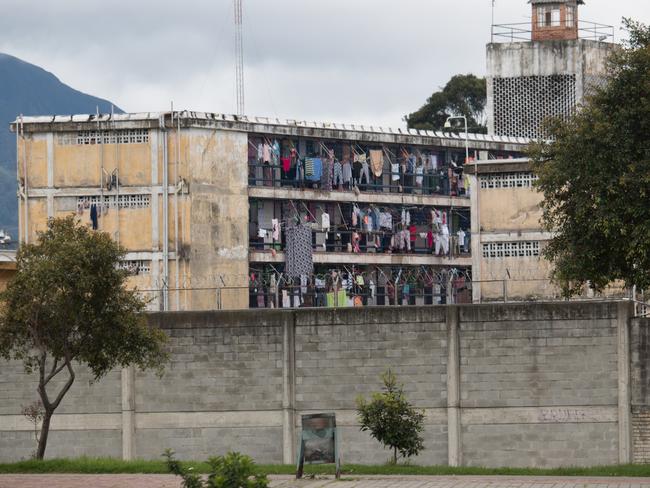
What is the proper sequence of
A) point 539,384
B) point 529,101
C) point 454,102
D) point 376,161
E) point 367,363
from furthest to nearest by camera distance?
point 454,102
point 529,101
point 376,161
point 367,363
point 539,384

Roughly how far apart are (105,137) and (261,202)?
22.9ft

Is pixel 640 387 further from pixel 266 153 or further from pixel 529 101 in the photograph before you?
pixel 529 101

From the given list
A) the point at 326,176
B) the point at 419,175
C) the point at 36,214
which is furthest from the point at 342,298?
the point at 36,214

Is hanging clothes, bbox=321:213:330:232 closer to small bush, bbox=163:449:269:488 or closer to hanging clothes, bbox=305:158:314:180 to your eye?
hanging clothes, bbox=305:158:314:180

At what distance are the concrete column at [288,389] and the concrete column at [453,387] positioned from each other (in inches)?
169

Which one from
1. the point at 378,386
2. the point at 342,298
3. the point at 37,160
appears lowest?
the point at 378,386

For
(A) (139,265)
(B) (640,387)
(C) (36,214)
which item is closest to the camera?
(B) (640,387)

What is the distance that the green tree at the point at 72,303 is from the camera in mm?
34938

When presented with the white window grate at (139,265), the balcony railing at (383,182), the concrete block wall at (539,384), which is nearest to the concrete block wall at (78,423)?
the concrete block wall at (539,384)

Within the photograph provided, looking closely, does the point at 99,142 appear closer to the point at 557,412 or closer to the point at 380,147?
the point at 380,147

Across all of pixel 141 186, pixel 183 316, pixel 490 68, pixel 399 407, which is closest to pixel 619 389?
pixel 399 407

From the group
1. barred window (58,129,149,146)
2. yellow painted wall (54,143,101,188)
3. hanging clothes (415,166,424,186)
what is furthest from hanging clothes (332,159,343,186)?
yellow painted wall (54,143,101,188)

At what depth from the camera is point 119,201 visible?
60656mm

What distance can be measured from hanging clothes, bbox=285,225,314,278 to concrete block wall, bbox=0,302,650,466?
19937 millimetres
